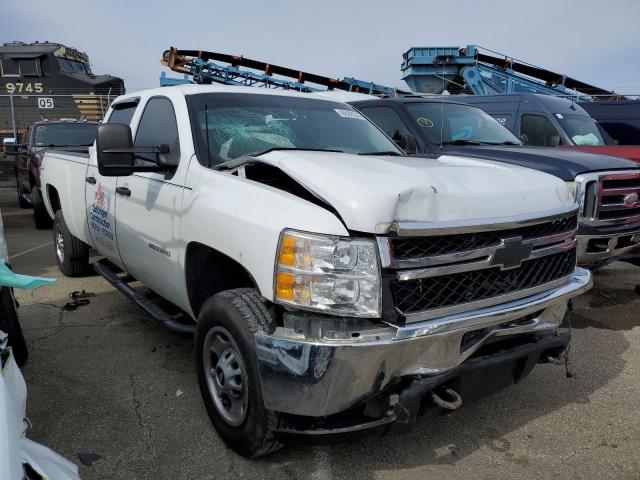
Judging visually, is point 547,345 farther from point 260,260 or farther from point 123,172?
point 123,172

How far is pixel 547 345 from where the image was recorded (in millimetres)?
2689

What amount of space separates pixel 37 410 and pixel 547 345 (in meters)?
2.89

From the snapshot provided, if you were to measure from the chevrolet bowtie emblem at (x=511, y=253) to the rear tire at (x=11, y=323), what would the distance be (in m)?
2.89

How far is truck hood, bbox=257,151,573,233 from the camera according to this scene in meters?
2.16

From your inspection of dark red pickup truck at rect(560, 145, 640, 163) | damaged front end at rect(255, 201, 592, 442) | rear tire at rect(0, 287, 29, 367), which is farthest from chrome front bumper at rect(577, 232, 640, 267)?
rear tire at rect(0, 287, 29, 367)

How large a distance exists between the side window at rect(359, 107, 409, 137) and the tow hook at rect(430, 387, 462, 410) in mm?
4234

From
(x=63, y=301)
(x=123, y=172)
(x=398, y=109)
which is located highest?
(x=398, y=109)

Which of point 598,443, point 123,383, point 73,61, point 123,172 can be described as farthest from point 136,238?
point 73,61

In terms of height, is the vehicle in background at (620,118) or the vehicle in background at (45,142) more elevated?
the vehicle in background at (620,118)

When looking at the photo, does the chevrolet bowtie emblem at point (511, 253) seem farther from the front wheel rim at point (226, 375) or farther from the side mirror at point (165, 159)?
the side mirror at point (165, 159)

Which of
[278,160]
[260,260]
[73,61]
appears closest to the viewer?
[260,260]

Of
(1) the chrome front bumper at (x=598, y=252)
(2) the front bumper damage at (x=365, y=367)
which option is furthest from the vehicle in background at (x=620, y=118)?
(2) the front bumper damage at (x=365, y=367)

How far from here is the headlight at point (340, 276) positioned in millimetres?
2131

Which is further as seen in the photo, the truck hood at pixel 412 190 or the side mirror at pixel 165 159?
the side mirror at pixel 165 159
